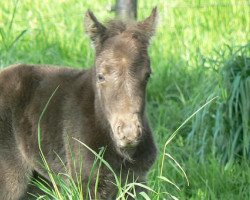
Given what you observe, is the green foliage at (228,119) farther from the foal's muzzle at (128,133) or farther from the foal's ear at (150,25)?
the foal's muzzle at (128,133)

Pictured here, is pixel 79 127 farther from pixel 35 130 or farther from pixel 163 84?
pixel 163 84

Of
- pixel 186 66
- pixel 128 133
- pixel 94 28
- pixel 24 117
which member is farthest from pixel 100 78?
pixel 186 66

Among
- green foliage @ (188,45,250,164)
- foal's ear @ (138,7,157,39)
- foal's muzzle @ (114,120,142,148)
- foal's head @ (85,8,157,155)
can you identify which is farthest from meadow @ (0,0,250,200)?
foal's muzzle @ (114,120,142,148)

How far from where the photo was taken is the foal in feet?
19.7

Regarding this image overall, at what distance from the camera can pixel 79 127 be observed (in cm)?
651

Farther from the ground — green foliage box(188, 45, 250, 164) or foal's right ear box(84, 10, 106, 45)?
foal's right ear box(84, 10, 106, 45)

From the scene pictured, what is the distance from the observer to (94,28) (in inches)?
252

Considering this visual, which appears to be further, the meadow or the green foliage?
the green foliage

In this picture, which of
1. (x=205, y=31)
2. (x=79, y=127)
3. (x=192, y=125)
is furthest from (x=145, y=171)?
(x=205, y=31)

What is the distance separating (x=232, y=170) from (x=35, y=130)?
174 cm

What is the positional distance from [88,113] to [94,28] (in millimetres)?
623

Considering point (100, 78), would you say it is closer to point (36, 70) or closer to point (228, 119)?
point (36, 70)

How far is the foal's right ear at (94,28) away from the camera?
639 cm

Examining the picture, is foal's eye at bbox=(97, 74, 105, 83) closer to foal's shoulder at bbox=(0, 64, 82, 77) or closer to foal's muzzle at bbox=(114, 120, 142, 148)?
foal's muzzle at bbox=(114, 120, 142, 148)
